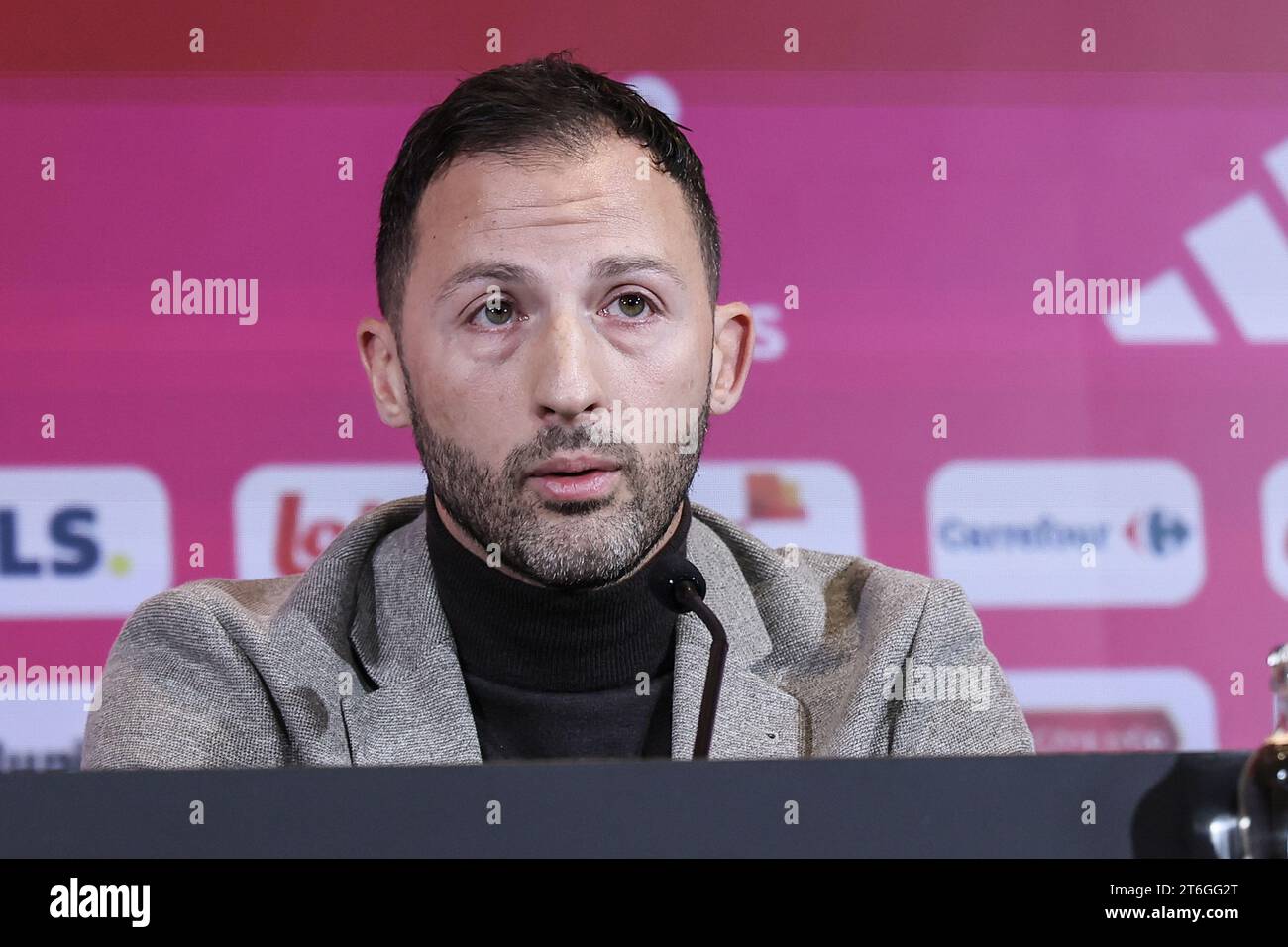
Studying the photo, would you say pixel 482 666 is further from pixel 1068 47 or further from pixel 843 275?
pixel 1068 47

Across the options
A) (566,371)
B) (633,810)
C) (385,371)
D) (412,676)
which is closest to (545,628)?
(412,676)

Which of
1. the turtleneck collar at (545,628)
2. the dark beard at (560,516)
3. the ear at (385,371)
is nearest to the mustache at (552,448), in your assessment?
the dark beard at (560,516)

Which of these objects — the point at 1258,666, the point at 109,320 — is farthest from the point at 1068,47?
the point at 109,320

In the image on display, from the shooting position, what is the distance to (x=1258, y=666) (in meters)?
2.17

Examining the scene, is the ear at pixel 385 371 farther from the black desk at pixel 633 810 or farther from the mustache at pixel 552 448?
the black desk at pixel 633 810

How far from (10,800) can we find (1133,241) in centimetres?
187

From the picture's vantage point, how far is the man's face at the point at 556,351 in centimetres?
147

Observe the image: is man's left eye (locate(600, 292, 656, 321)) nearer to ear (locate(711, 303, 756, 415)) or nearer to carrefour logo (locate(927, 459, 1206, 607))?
ear (locate(711, 303, 756, 415))

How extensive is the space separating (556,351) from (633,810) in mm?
745

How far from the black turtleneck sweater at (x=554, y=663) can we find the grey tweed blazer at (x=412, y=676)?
46mm

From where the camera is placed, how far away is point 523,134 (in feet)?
5.25

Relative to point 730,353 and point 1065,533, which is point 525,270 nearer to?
point 730,353

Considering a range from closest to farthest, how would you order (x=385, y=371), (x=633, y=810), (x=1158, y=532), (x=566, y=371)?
(x=633, y=810) < (x=566, y=371) < (x=385, y=371) < (x=1158, y=532)
